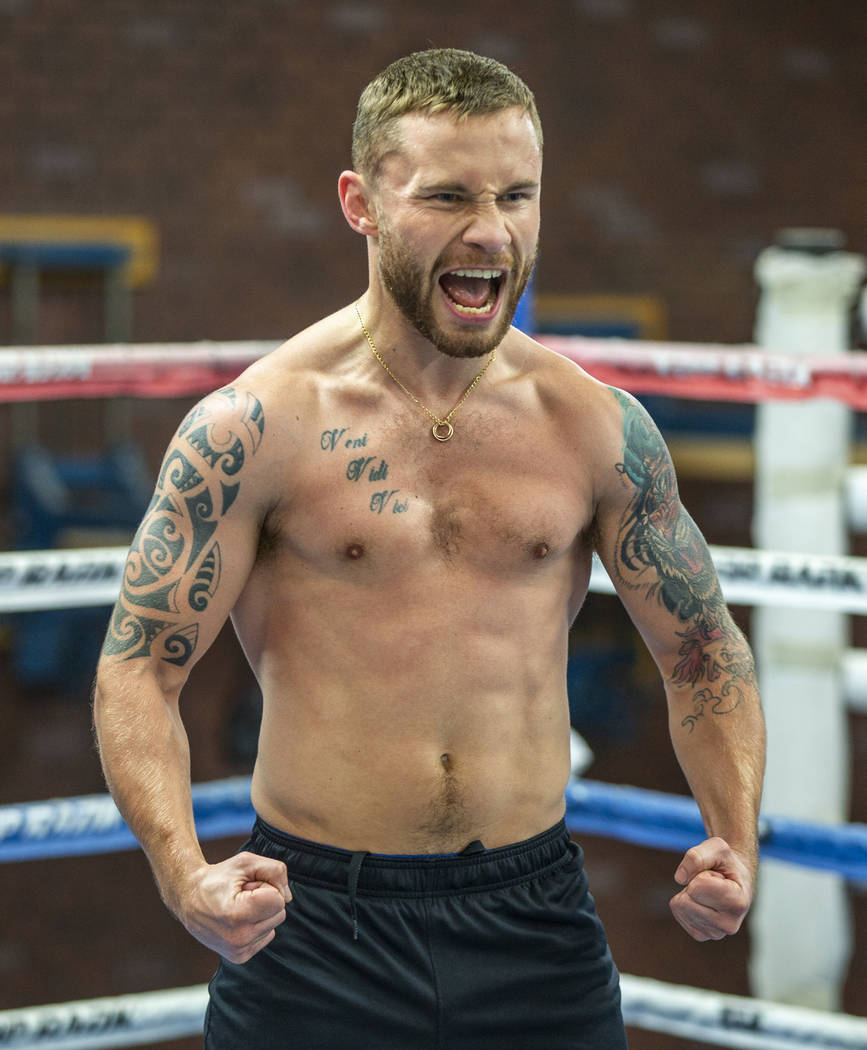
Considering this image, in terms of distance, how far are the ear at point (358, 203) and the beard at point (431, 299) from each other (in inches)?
1.3

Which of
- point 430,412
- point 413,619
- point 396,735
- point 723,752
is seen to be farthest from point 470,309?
point 723,752

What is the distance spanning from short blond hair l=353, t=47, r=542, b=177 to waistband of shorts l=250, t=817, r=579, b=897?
638mm

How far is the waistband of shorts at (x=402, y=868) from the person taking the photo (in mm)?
1320

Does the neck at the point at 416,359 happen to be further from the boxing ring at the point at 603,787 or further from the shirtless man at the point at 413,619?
the boxing ring at the point at 603,787

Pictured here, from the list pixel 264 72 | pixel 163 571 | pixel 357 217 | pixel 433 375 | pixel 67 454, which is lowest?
pixel 67 454

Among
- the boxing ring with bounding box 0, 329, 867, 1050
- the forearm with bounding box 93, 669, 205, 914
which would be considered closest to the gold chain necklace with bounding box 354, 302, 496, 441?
the forearm with bounding box 93, 669, 205, 914

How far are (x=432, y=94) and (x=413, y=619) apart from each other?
1.56 ft

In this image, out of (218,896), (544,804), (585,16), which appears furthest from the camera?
(585,16)

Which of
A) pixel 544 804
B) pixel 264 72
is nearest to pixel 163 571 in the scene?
pixel 544 804

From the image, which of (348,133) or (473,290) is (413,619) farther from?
(348,133)

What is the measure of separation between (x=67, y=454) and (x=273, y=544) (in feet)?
13.9

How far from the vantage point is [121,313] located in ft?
17.0

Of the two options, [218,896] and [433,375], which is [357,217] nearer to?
[433,375]

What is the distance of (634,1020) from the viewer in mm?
1914
